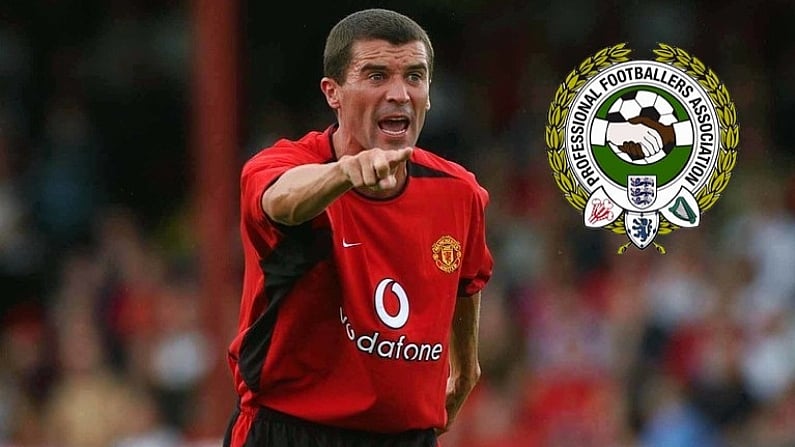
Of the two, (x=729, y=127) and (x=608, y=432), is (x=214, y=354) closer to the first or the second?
(x=608, y=432)

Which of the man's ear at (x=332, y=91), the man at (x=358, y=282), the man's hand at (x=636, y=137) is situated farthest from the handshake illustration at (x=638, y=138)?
the man's ear at (x=332, y=91)

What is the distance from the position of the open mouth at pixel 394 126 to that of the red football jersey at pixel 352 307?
17cm

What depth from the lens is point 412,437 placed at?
13.4 feet

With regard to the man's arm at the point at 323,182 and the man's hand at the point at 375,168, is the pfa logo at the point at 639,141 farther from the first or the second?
the man's hand at the point at 375,168

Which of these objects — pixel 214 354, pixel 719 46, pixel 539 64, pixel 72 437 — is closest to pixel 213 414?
pixel 214 354

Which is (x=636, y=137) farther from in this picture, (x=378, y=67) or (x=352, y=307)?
(x=352, y=307)

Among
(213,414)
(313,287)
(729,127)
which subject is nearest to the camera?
(313,287)

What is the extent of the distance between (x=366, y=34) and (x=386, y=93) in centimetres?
16

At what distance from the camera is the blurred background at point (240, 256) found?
26.4 feet

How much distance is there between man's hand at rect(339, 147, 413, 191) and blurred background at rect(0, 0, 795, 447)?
460 cm

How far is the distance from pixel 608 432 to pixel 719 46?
243cm

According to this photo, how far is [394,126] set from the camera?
3.93 m

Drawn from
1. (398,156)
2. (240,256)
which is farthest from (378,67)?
(240,256)

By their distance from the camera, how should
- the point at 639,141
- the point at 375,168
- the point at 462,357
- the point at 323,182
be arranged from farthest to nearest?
the point at 462,357
the point at 639,141
the point at 323,182
the point at 375,168
